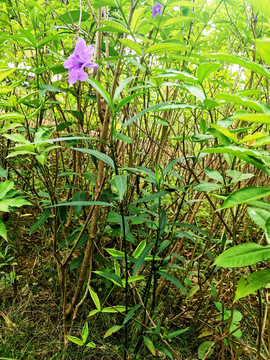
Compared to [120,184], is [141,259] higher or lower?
lower

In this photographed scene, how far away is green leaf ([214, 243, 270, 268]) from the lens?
1.91ft

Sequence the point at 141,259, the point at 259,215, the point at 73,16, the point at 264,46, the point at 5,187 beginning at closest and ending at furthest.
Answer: the point at 264,46 < the point at 259,215 < the point at 141,259 < the point at 5,187 < the point at 73,16

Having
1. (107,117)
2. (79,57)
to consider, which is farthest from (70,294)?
(79,57)

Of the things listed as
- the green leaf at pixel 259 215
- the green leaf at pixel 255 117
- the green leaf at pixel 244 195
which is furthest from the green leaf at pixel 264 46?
the green leaf at pixel 259 215

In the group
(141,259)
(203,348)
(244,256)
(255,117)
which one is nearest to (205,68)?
(255,117)

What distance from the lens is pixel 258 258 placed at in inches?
22.8

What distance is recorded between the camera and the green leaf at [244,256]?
1.91 ft

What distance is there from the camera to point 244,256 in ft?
1.95

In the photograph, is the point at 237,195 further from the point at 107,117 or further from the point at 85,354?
the point at 85,354

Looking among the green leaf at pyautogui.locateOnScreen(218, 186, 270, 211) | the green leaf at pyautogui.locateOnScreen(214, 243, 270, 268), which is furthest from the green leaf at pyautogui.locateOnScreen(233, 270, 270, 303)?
the green leaf at pyautogui.locateOnScreen(218, 186, 270, 211)

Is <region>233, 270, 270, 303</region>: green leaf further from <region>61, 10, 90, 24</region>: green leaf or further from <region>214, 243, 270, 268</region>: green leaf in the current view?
<region>61, 10, 90, 24</region>: green leaf

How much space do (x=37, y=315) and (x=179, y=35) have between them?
1.71 meters

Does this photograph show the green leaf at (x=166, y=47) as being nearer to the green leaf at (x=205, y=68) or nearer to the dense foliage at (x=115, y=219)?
the dense foliage at (x=115, y=219)

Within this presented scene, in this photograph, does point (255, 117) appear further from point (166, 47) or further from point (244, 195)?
point (166, 47)
